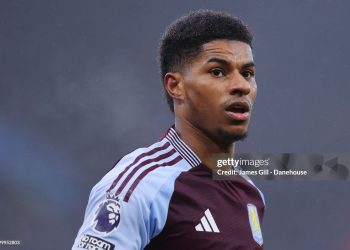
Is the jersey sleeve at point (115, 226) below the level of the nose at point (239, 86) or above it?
below

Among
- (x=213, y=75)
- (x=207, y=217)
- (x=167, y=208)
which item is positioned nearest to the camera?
(x=167, y=208)

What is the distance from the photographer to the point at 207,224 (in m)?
2.61

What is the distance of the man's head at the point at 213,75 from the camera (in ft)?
8.88

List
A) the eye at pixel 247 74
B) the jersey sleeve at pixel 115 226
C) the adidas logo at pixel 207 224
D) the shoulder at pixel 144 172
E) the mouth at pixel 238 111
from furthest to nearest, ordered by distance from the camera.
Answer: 1. the eye at pixel 247 74
2. the mouth at pixel 238 111
3. the adidas logo at pixel 207 224
4. the shoulder at pixel 144 172
5. the jersey sleeve at pixel 115 226

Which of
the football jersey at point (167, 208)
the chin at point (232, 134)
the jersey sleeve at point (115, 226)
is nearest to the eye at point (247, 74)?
the chin at point (232, 134)

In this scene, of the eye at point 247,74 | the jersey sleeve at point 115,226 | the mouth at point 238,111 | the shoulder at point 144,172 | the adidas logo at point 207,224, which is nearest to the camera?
the jersey sleeve at point 115,226

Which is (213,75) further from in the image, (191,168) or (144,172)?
(144,172)

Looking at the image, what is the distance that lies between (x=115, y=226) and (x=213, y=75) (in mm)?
877

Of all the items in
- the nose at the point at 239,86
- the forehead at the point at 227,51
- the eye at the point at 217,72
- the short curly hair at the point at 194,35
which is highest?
the short curly hair at the point at 194,35

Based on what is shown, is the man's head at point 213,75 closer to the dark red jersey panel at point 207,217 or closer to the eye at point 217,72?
the eye at point 217,72

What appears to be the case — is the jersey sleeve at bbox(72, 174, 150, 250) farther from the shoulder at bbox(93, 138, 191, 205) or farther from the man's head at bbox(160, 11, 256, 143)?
the man's head at bbox(160, 11, 256, 143)

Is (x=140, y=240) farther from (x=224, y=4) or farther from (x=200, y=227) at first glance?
(x=224, y=4)

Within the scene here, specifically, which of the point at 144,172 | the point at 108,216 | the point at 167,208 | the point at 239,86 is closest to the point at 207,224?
the point at 167,208

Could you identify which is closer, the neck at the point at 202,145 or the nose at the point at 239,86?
the nose at the point at 239,86
